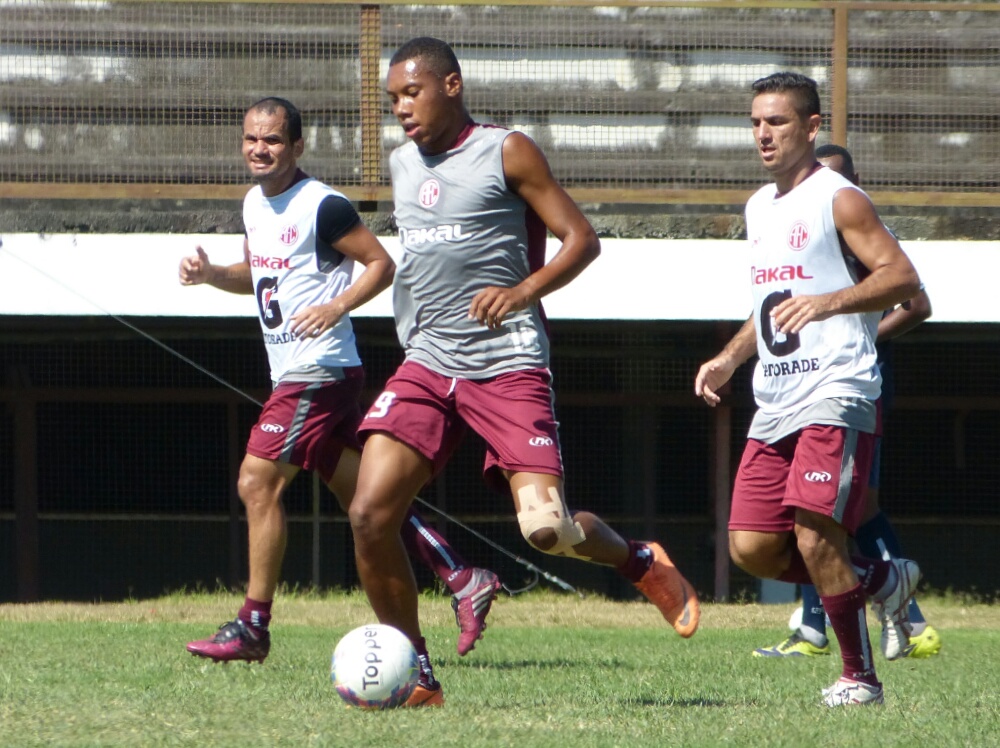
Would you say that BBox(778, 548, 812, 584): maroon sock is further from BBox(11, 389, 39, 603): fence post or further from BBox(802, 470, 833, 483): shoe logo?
→ BBox(11, 389, 39, 603): fence post

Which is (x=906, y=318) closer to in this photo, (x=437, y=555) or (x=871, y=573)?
(x=871, y=573)

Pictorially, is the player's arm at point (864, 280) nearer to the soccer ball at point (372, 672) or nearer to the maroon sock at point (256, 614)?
the soccer ball at point (372, 672)

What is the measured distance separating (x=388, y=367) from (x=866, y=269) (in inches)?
294

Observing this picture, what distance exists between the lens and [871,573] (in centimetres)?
529

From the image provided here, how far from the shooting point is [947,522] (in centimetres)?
1188

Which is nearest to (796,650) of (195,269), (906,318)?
(906,318)

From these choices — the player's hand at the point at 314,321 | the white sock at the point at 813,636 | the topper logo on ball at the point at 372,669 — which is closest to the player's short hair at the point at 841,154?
the white sock at the point at 813,636

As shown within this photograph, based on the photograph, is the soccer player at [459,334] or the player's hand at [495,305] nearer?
the player's hand at [495,305]

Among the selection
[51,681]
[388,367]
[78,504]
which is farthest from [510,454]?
[78,504]

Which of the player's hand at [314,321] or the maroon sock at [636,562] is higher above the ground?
the player's hand at [314,321]

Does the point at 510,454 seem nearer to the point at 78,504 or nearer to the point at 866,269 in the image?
the point at 866,269

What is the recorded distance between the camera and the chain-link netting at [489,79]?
10.1 metres

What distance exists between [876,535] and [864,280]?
8.26ft

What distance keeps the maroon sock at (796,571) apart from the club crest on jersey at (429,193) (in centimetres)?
170
